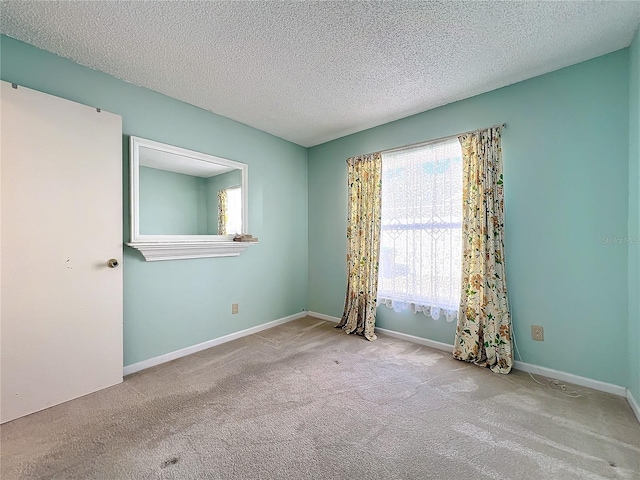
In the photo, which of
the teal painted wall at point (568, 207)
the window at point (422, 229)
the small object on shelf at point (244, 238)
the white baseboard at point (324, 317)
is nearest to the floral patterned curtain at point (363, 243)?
the window at point (422, 229)

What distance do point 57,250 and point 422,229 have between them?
117 inches

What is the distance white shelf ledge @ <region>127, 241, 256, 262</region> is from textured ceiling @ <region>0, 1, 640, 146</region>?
4.47ft

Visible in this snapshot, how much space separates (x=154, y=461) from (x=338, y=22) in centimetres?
261

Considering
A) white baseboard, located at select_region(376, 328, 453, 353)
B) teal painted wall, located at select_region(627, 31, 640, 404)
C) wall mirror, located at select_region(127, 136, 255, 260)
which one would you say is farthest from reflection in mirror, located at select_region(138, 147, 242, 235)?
teal painted wall, located at select_region(627, 31, 640, 404)

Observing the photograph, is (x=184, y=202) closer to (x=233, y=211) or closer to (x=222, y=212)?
(x=222, y=212)

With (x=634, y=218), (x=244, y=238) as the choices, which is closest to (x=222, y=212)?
(x=244, y=238)

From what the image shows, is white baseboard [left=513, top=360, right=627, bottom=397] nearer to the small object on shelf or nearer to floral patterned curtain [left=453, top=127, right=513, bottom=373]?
floral patterned curtain [left=453, top=127, right=513, bottom=373]

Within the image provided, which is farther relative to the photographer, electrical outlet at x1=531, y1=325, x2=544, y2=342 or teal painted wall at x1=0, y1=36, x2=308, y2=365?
electrical outlet at x1=531, y1=325, x2=544, y2=342

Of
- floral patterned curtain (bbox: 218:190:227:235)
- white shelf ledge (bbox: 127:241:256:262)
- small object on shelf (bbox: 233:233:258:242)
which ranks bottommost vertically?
white shelf ledge (bbox: 127:241:256:262)

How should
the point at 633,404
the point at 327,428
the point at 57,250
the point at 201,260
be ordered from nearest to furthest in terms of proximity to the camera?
1. the point at 327,428
2. the point at 633,404
3. the point at 57,250
4. the point at 201,260

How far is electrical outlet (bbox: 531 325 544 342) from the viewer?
7.15 feet

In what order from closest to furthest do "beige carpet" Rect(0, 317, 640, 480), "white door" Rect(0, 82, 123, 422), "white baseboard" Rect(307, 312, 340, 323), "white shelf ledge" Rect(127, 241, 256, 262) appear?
"beige carpet" Rect(0, 317, 640, 480), "white door" Rect(0, 82, 123, 422), "white shelf ledge" Rect(127, 241, 256, 262), "white baseboard" Rect(307, 312, 340, 323)

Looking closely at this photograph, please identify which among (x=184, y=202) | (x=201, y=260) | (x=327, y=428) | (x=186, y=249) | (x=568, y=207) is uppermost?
(x=184, y=202)

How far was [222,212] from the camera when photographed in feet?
9.51
